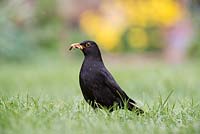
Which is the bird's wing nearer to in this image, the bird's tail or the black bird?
the black bird

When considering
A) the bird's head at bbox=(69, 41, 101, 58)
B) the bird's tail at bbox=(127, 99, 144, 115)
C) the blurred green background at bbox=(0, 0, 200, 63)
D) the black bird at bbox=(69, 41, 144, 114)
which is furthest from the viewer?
the blurred green background at bbox=(0, 0, 200, 63)

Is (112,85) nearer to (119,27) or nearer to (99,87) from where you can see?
(99,87)

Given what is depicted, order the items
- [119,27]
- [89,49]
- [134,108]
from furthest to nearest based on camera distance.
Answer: [119,27]
[89,49]
[134,108]

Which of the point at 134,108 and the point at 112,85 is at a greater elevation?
the point at 112,85

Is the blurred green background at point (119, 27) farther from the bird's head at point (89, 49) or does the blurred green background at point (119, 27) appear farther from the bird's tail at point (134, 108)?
the bird's tail at point (134, 108)

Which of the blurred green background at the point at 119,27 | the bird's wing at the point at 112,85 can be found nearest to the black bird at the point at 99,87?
the bird's wing at the point at 112,85

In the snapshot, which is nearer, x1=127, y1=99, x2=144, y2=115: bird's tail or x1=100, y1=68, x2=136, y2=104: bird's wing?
x1=127, y1=99, x2=144, y2=115: bird's tail

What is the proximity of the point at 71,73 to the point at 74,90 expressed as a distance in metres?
2.82

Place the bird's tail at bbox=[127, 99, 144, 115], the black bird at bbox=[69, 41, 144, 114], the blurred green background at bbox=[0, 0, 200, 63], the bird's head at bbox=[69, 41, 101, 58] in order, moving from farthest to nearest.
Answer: the blurred green background at bbox=[0, 0, 200, 63]
the bird's head at bbox=[69, 41, 101, 58]
the black bird at bbox=[69, 41, 144, 114]
the bird's tail at bbox=[127, 99, 144, 115]

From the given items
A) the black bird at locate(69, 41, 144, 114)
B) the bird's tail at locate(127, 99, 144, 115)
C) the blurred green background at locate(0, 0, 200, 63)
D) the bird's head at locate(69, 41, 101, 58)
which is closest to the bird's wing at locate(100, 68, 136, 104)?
the black bird at locate(69, 41, 144, 114)

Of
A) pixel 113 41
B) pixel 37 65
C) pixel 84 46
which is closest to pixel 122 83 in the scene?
pixel 84 46

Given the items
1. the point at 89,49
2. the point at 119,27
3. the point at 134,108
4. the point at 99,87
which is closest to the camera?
the point at 134,108

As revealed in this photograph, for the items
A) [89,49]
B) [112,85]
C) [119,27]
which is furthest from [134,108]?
[119,27]

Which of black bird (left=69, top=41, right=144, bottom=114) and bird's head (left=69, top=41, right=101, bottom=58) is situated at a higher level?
bird's head (left=69, top=41, right=101, bottom=58)
